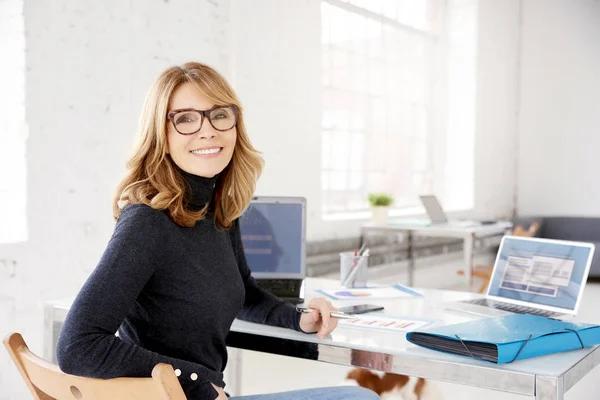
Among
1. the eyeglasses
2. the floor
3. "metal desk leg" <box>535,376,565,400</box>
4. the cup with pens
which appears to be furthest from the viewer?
the floor

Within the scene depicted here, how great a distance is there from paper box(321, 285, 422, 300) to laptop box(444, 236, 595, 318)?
21cm

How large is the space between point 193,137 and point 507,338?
2.64 feet

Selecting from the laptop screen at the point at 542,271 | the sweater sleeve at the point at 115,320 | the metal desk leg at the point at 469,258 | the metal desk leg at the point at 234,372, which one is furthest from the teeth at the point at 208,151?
the metal desk leg at the point at 469,258

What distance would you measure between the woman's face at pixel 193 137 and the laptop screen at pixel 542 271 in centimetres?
107

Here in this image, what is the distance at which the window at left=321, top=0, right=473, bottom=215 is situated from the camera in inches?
197

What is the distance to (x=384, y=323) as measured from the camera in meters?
1.76

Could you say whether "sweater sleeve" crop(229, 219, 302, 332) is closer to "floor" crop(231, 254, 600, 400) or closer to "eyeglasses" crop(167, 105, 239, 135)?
"eyeglasses" crop(167, 105, 239, 135)

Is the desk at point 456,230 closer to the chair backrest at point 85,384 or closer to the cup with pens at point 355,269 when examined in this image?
the cup with pens at point 355,269

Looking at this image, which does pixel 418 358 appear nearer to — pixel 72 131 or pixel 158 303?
pixel 158 303

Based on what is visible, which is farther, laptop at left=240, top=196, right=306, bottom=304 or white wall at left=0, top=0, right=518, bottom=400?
white wall at left=0, top=0, right=518, bottom=400

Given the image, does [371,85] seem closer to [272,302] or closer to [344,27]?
[344,27]

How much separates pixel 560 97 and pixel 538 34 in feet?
2.60

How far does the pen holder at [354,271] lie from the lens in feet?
7.72

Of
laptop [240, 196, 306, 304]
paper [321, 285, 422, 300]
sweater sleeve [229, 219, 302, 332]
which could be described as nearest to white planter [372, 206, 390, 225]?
paper [321, 285, 422, 300]
